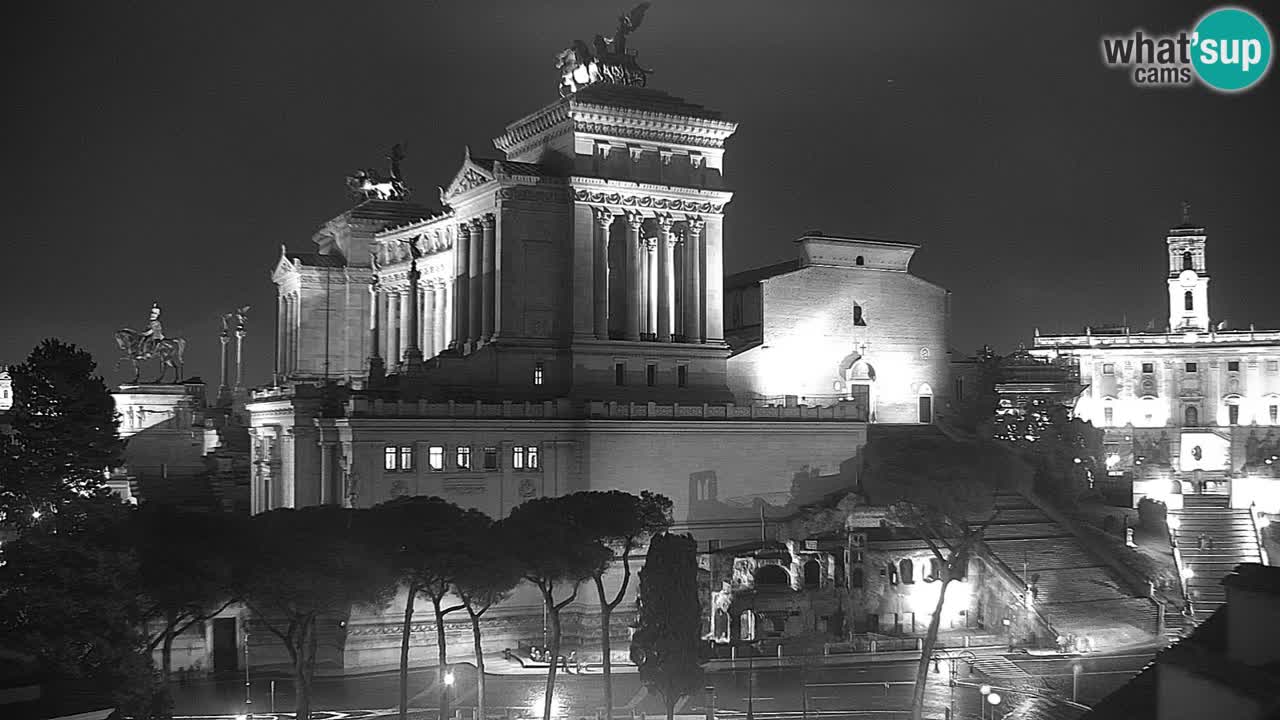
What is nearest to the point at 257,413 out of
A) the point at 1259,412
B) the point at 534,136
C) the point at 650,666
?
the point at 534,136

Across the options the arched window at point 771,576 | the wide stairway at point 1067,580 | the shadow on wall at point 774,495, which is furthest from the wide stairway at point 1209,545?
the arched window at point 771,576

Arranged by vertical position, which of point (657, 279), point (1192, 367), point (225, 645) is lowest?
point (225, 645)

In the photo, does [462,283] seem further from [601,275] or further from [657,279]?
[657,279]

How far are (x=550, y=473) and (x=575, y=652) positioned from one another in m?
11.0

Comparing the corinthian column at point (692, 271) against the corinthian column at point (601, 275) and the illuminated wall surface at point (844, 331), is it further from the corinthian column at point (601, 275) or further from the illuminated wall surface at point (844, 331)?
the corinthian column at point (601, 275)

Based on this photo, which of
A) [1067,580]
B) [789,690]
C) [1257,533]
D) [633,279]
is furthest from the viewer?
[633,279]

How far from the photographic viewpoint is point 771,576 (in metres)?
71.1

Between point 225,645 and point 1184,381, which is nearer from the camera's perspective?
point 225,645

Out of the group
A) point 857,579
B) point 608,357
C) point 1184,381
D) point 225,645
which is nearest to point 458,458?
point 608,357

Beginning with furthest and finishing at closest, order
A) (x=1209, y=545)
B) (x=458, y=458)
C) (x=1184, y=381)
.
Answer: (x=1184, y=381)
(x=1209, y=545)
(x=458, y=458)

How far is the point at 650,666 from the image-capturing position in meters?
51.2

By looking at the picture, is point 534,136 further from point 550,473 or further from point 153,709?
point 153,709

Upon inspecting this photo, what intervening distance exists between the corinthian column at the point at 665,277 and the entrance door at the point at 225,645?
107 ft

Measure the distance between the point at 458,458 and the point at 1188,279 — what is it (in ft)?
292
